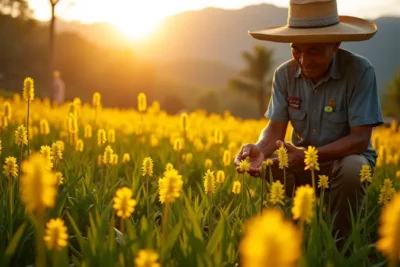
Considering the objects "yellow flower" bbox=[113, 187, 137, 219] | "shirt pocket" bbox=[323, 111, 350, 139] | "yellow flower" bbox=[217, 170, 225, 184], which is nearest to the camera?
"yellow flower" bbox=[113, 187, 137, 219]

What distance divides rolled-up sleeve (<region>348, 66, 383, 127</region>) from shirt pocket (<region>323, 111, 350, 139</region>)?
16 centimetres

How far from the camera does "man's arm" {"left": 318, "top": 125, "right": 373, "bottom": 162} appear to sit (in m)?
4.43

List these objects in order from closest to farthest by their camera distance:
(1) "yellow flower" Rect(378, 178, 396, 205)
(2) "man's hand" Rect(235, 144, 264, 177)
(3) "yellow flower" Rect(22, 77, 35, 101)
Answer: (3) "yellow flower" Rect(22, 77, 35, 101)
(1) "yellow flower" Rect(378, 178, 396, 205)
(2) "man's hand" Rect(235, 144, 264, 177)

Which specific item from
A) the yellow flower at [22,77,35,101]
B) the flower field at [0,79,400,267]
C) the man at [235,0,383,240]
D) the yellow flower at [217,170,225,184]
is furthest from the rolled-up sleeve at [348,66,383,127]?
the yellow flower at [22,77,35,101]

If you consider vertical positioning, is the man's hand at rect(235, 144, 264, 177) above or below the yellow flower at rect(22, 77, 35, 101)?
below

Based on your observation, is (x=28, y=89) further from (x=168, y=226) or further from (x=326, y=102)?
(x=326, y=102)

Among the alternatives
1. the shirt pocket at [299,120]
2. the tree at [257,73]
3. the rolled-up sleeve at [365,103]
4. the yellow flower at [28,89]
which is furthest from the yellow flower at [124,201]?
the tree at [257,73]

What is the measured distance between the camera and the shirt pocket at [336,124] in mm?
4832

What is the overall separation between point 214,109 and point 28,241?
113 metres

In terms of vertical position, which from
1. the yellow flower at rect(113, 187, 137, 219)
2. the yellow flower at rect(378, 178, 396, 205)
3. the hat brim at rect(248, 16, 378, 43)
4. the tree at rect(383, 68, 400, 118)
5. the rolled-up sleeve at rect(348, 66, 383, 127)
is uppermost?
the hat brim at rect(248, 16, 378, 43)

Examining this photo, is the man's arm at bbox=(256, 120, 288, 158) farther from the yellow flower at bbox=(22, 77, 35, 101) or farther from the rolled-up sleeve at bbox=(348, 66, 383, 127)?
the yellow flower at bbox=(22, 77, 35, 101)

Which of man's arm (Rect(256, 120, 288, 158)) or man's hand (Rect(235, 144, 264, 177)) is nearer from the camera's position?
man's hand (Rect(235, 144, 264, 177))

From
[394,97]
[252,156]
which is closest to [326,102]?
[252,156]

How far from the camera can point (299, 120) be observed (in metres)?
5.09
